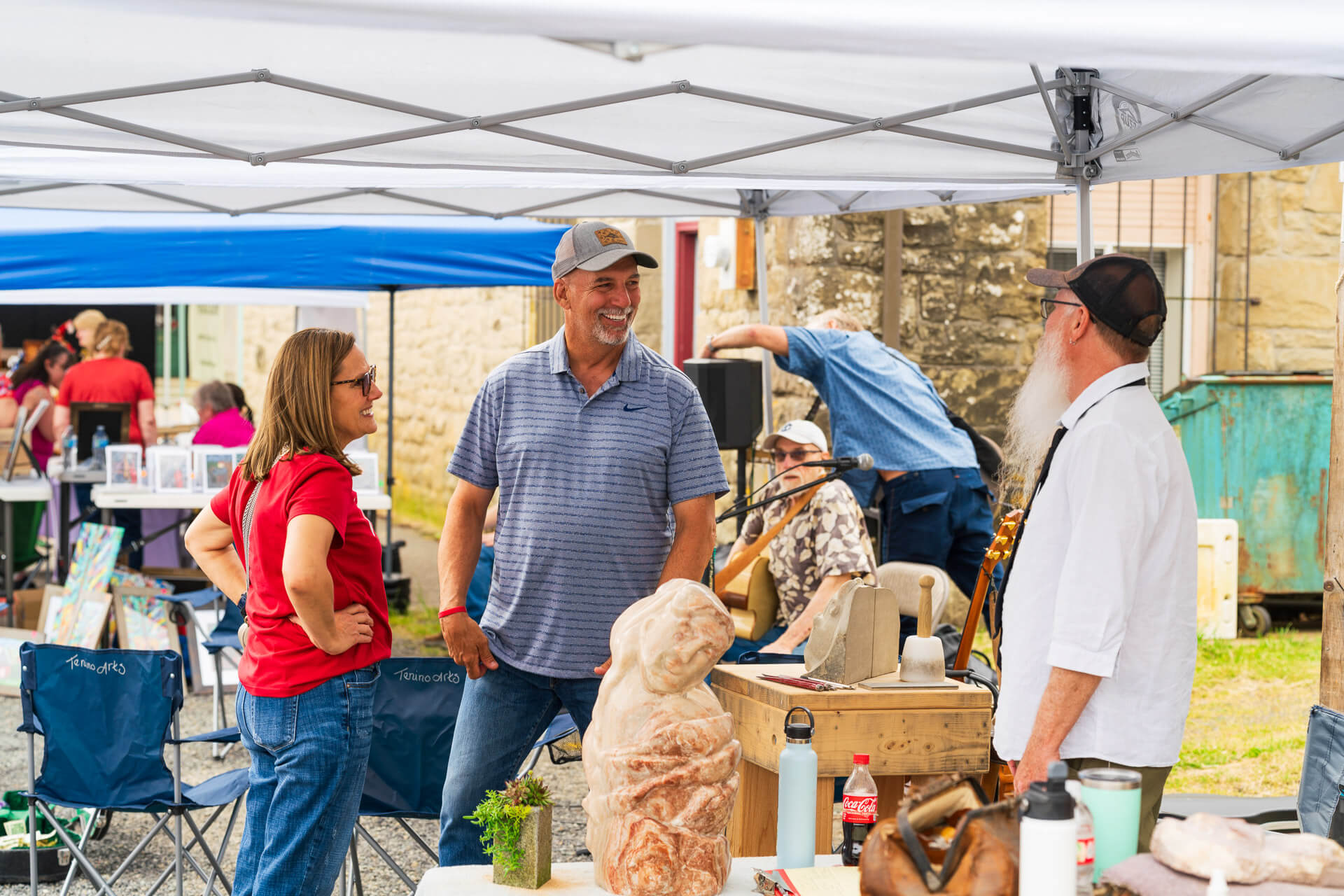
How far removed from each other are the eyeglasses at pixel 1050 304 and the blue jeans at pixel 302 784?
161 centimetres

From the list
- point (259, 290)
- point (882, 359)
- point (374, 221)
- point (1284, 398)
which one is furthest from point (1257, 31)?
point (259, 290)

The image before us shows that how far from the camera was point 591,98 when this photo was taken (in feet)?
12.5

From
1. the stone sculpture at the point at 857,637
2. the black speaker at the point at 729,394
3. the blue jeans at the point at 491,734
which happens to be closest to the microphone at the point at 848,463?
the stone sculpture at the point at 857,637

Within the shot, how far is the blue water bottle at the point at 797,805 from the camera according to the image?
2.42 m

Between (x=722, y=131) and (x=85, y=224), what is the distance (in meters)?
3.58

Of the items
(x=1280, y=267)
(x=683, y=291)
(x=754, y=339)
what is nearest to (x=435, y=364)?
(x=683, y=291)

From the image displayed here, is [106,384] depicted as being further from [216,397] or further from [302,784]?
[302,784]

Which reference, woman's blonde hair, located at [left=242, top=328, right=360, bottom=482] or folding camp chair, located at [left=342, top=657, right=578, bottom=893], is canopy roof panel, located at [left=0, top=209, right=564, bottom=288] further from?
woman's blonde hair, located at [left=242, top=328, right=360, bottom=482]

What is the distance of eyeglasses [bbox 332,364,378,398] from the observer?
114 inches

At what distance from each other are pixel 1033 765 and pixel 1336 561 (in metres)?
1.83

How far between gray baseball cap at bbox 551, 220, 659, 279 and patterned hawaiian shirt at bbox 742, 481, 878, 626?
5.61 feet

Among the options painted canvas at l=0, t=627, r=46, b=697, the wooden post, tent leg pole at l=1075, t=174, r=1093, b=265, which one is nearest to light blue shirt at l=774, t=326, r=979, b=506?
tent leg pole at l=1075, t=174, r=1093, b=265

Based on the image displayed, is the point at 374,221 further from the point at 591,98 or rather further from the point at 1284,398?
the point at 1284,398

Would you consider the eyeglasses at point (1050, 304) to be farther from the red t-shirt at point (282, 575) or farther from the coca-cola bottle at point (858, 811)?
the red t-shirt at point (282, 575)
